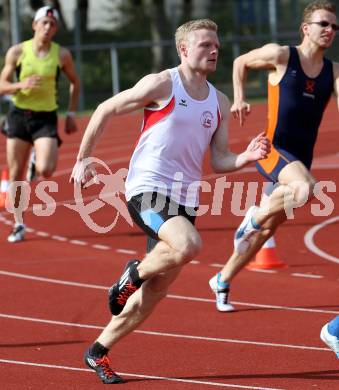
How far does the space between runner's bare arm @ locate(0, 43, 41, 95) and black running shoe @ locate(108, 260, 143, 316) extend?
5497mm

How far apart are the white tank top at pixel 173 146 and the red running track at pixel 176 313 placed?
1.11 m

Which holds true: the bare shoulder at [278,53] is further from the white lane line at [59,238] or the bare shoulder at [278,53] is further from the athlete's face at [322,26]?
the white lane line at [59,238]

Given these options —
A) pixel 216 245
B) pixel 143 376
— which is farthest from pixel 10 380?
pixel 216 245

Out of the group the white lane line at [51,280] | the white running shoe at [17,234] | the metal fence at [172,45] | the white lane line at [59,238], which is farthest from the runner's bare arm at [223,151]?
the metal fence at [172,45]

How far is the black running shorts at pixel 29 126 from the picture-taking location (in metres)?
12.2

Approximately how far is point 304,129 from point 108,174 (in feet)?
29.0

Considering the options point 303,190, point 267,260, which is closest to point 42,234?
point 267,260

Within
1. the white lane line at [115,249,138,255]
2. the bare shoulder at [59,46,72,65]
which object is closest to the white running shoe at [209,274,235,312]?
the white lane line at [115,249,138,255]

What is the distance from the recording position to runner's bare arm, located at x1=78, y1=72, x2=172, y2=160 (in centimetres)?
685

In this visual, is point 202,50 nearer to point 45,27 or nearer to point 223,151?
point 223,151

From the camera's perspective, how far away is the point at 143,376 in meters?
7.07

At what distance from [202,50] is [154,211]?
0.96 meters

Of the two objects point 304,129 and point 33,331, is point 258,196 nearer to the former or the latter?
point 304,129

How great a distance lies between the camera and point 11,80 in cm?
1232
